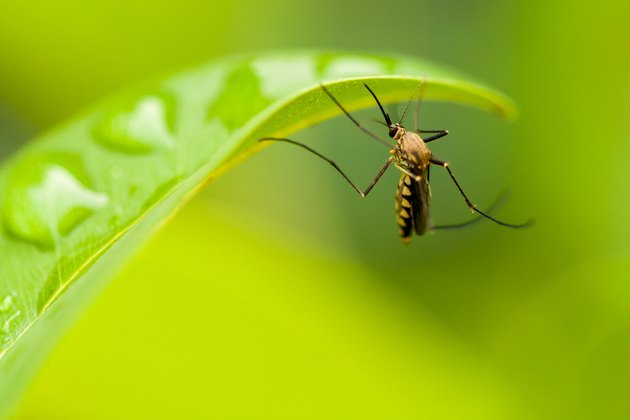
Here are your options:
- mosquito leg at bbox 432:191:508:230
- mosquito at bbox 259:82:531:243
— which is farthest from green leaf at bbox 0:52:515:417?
mosquito leg at bbox 432:191:508:230

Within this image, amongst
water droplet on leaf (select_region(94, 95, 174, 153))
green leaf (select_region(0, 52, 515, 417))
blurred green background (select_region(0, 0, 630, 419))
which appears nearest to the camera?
green leaf (select_region(0, 52, 515, 417))

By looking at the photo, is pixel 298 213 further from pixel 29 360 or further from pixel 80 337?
pixel 29 360

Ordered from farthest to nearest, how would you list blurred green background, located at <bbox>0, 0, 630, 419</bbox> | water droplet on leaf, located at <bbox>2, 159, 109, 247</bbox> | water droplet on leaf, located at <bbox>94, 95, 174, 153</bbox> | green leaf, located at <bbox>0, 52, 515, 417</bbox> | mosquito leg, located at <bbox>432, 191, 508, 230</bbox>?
mosquito leg, located at <bbox>432, 191, 508, 230</bbox> → blurred green background, located at <bbox>0, 0, 630, 419</bbox> → water droplet on leaf, located at <bbox>94, 95, 174, 153</bbox> → water droplet on leaf, located at <bbox>2, 159, 109, 247</bbox> → green leaf, located at <bbox>0, 52, 515, 417</bbox>

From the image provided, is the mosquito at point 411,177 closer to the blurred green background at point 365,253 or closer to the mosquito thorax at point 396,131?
the mosquito thorax at point 396,131

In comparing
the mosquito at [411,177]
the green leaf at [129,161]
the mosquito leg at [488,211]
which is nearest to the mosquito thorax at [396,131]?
the mosquito at [411,177]

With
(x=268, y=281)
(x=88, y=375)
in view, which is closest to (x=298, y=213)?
(x=268, y=281)

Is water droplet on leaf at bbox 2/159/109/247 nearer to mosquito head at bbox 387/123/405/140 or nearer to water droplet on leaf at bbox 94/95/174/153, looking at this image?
water droplet on leaf at bbox 94/95/174/153

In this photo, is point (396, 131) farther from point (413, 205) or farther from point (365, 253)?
point (365, 253)

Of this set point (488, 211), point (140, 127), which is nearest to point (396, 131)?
point (488, 211)
